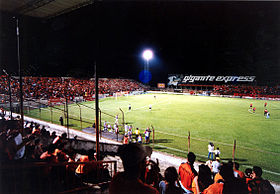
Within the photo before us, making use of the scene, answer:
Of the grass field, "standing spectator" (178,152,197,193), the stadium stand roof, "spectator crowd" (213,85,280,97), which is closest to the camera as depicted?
"standing spectator" (178,152,197,193)

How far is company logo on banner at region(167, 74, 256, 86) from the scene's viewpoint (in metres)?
57.0

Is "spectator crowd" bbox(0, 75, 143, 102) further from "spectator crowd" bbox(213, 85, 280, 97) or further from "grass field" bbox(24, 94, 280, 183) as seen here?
"spectator crowd" bbox(213, 85, 280, 97)

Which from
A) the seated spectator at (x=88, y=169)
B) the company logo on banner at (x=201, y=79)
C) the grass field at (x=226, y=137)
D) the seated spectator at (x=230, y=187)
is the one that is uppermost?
the company logo on banner at (x=201, y=79)

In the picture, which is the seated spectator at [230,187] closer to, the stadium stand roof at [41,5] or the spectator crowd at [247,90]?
the stadium stand roof at [41,5]

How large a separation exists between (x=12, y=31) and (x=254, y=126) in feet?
152

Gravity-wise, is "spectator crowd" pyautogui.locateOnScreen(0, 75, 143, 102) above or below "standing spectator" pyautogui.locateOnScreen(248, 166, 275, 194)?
above

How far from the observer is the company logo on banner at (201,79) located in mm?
57000

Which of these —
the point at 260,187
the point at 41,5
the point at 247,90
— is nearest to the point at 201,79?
the point at 247,90

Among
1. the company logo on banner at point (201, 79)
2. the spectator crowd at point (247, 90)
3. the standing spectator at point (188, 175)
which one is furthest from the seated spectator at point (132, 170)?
the company logo on banner at point (201, 79)

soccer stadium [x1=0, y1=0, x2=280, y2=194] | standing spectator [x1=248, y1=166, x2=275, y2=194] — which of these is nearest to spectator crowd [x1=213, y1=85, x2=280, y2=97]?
soccer stadium [x1=0, y1=0, x2=280, y2=194]

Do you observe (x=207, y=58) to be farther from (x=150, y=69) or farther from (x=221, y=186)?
(x=221, y=186)

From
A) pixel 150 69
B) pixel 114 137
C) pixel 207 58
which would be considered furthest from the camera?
pixel 150 69

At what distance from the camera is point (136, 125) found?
18766mm

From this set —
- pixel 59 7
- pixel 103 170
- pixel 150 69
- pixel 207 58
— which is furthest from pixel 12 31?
pixel 207 58
